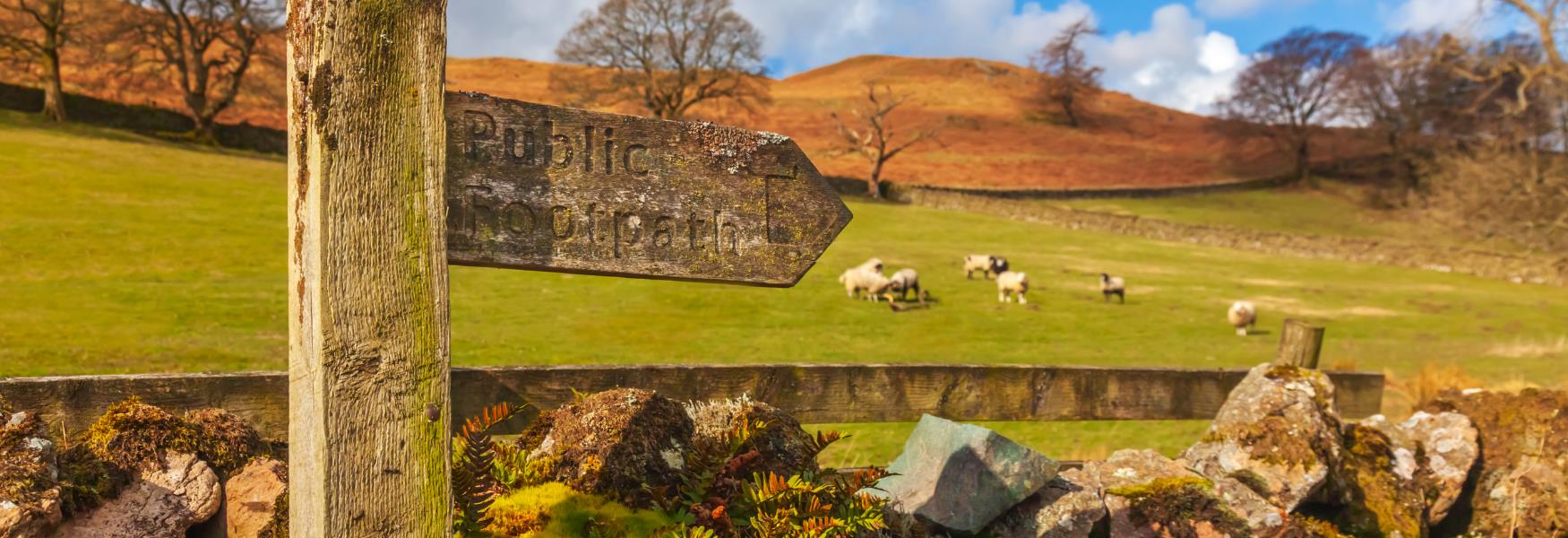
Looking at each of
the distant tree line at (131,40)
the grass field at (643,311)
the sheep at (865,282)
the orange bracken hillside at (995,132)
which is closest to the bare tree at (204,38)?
the distant tree line at (131,40)

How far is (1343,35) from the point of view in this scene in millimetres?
84688

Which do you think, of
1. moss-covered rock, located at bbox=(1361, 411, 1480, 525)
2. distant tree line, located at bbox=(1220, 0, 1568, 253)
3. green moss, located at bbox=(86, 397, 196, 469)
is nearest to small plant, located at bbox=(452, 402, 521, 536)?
green moss, located at bbox=(86, 397, 196, 469)

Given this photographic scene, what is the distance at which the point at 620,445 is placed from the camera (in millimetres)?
3869

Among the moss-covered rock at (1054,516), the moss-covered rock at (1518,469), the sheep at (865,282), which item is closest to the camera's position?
the moss-covered rock at (1054,516)

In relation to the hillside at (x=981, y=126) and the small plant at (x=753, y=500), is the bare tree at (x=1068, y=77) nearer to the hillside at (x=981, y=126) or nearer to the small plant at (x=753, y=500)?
the hillside at (x=981, y=126)

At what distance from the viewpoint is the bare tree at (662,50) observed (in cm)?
5253

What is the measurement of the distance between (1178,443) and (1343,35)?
89.2 m

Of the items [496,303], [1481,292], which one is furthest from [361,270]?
[1481,292]

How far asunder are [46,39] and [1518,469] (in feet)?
149

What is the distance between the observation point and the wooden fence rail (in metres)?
3.98

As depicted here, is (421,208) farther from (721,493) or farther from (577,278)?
(577,278)

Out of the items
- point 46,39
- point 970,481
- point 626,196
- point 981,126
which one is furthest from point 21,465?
point 981,126

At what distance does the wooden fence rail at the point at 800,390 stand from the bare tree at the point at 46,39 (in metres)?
38.9

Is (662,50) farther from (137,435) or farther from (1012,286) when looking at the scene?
(137,435)
